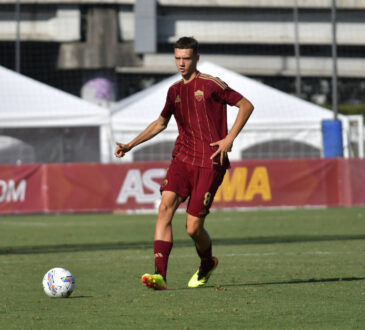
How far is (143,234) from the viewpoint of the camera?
53.7ft

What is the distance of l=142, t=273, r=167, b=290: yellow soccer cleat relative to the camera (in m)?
7.61

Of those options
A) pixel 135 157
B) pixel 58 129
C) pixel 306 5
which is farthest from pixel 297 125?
pixel 306 5

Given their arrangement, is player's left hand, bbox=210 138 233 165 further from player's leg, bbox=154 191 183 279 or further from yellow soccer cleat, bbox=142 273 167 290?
yellow soccer cleat, bbox=142 273 167 290

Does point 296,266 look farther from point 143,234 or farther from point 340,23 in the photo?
point 340,23

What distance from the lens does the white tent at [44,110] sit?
965 inches

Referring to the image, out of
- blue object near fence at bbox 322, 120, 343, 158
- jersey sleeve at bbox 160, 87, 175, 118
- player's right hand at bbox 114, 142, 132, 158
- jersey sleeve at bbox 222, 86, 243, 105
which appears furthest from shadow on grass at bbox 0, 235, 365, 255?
blue object near fence at bbox 322, 120, 343, 158

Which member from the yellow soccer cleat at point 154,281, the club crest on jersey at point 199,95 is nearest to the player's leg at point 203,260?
the yellow soccer cleat at point 154,281

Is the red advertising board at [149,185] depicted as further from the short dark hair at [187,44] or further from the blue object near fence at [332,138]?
the short dark hair at [187,44]

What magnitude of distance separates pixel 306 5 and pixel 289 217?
114 feet

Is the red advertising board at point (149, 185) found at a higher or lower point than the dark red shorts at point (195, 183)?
lower

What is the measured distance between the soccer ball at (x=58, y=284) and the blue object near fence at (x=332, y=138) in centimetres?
1851

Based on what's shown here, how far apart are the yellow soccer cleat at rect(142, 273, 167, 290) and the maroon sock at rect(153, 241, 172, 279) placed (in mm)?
79

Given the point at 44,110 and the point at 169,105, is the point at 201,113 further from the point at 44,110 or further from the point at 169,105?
the point at 44,110

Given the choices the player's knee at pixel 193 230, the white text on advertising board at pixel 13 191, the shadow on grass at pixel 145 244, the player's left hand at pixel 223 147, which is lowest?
the white text on advertising board at pixel 13 191
